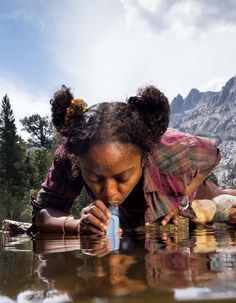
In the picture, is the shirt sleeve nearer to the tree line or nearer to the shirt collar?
the shirt collar

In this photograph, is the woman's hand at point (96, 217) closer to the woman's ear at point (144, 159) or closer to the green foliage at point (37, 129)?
the woman's ear at point (144, 159)

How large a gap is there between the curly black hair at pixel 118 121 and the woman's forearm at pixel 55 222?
34 cm

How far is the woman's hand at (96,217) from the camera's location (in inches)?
79.4

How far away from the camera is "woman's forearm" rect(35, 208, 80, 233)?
2344 millimetres

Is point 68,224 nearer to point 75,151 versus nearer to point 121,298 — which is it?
point 75,151

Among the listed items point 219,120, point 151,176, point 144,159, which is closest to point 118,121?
point 144,159

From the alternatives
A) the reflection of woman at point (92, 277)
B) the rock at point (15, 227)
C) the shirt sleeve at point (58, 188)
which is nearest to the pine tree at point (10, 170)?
the rock at point (15, 227)

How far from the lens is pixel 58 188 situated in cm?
272

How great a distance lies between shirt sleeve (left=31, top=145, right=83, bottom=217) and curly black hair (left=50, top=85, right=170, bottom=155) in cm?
19

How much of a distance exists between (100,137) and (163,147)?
503mm

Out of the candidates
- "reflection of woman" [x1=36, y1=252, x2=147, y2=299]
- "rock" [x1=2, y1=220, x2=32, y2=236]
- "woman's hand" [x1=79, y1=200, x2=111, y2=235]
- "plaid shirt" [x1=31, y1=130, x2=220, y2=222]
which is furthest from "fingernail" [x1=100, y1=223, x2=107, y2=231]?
"rock" [x1=2, y1=220, x2=32, y2=236]

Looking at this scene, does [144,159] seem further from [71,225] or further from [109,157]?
[71,225]

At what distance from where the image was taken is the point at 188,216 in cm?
298

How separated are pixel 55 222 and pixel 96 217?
18.8 inches
